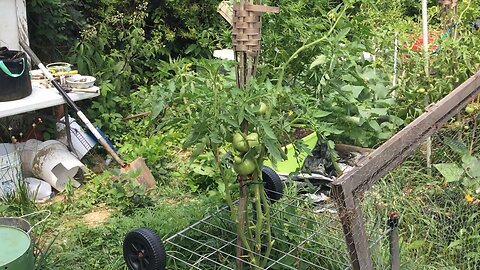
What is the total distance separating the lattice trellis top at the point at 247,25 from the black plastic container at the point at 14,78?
223 cm

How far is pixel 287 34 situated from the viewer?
2641 millimetres

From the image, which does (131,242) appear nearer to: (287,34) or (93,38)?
(287,34)

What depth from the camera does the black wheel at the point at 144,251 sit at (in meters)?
2.61

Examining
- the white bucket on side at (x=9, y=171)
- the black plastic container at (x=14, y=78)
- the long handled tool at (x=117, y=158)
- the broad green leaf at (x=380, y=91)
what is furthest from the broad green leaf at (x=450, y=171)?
the black plastic container at (x=14, y=78)

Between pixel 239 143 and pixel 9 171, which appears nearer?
pixel 239 143

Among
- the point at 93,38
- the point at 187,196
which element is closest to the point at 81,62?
the point at 93,38

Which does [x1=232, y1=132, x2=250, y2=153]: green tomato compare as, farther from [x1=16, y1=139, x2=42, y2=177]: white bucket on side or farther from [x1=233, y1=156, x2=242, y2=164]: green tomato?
[x1=16, y1=139, x2=42, y2=177]: white bucket on side

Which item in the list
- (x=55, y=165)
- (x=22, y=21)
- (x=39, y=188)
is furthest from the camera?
(x=22, y=21)

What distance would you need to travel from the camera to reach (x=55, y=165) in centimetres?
432

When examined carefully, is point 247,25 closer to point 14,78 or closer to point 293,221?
point 293,221

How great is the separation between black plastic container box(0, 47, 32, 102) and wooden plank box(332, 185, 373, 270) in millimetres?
2850

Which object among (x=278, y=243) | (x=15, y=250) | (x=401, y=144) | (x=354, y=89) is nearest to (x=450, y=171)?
(x=354, y=89)

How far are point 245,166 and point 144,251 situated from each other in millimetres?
617

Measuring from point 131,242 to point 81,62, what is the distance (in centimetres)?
277
